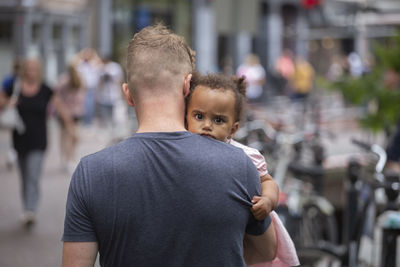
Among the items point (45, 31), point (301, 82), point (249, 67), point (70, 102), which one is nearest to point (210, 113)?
point (70, 102)

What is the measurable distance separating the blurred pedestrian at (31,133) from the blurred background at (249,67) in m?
0.37

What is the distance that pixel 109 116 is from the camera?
17094mm

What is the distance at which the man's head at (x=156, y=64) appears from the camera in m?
2.22

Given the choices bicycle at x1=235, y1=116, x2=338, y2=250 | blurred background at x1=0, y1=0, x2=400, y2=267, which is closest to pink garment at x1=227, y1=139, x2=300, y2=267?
blurred background at x1=0, y1=0, x2=400, y2=267

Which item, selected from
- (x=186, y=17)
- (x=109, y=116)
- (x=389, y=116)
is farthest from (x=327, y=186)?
(x=186, y=17)

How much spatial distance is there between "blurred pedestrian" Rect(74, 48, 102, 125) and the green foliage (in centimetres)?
1103

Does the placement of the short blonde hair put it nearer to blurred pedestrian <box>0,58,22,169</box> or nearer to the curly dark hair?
the curly dark hair

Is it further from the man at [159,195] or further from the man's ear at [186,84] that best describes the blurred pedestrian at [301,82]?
the man at [159,195]

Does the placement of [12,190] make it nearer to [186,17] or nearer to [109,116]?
[109,116]

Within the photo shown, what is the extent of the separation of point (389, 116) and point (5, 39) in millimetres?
16092

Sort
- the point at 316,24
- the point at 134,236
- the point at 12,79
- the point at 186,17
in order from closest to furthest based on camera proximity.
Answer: the point at 134,236 → the point at 12,79 → the point at 186,17 → the point at 316,24

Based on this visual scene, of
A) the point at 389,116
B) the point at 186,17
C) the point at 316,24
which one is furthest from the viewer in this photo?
the point at 316,24

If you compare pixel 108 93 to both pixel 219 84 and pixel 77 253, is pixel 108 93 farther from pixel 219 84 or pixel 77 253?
pixel 77 253

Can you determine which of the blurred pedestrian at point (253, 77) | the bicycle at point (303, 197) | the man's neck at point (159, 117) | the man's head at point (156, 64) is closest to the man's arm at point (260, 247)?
the man's neck at point (159, 117)
